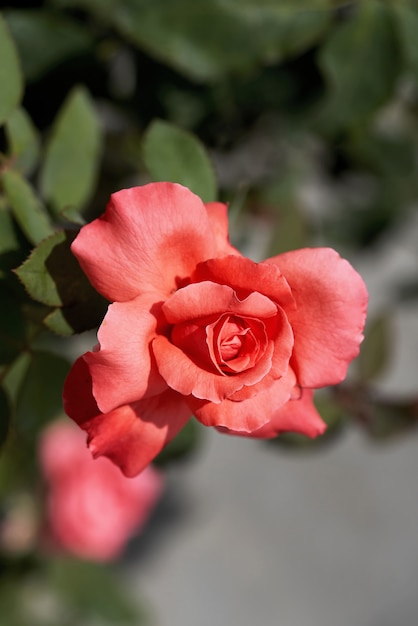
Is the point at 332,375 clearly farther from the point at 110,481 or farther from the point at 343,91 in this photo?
the point at 110,481

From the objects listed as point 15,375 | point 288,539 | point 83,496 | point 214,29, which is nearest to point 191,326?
point 15,375

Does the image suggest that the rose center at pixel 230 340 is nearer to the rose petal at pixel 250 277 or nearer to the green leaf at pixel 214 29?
the rose petal at pixel 250 277

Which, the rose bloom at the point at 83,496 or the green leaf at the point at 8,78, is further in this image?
the rose bloom at the point at 83,496

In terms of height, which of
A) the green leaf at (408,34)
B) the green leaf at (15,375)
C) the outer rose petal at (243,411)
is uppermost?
the green leaf at (408,34)

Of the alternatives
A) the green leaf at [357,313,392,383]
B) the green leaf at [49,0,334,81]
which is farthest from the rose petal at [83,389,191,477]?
the green leaf at [357,313,392,383]

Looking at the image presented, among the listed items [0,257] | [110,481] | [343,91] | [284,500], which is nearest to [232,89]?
[343,91]

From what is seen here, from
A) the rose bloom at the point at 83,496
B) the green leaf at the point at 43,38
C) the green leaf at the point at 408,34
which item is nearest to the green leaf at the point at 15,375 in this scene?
the green leaf at the point at 43,38

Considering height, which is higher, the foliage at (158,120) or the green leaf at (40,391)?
the foliage at (158,120)

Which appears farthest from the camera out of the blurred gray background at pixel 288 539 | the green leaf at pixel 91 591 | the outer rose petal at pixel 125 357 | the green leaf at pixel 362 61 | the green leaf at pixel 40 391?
the blurred gray background at pixel 288 539
